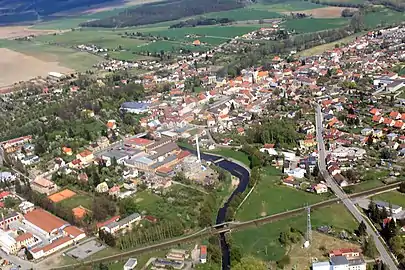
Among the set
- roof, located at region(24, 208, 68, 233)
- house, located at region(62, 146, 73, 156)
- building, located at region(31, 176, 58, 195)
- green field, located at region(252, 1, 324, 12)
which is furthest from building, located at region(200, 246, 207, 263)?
green field, located at region(252, 1, 324, 12)

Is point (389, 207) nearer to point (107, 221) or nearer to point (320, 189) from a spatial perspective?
point (320, 189)

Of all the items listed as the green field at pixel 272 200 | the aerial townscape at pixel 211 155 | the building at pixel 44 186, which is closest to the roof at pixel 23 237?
the aerial townscape at pixel 211 155

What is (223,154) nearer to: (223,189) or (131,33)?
(223,189)

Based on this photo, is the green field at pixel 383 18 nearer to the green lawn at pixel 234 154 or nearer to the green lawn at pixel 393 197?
the green lawn at pixel 234 154

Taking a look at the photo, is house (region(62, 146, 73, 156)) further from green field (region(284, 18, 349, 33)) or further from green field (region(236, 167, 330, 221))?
green field (region(284, 18, 349, 33))

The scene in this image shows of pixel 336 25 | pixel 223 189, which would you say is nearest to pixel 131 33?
pixel 336 25

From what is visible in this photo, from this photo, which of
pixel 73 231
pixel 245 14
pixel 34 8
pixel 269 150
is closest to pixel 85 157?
pixel 73 231
